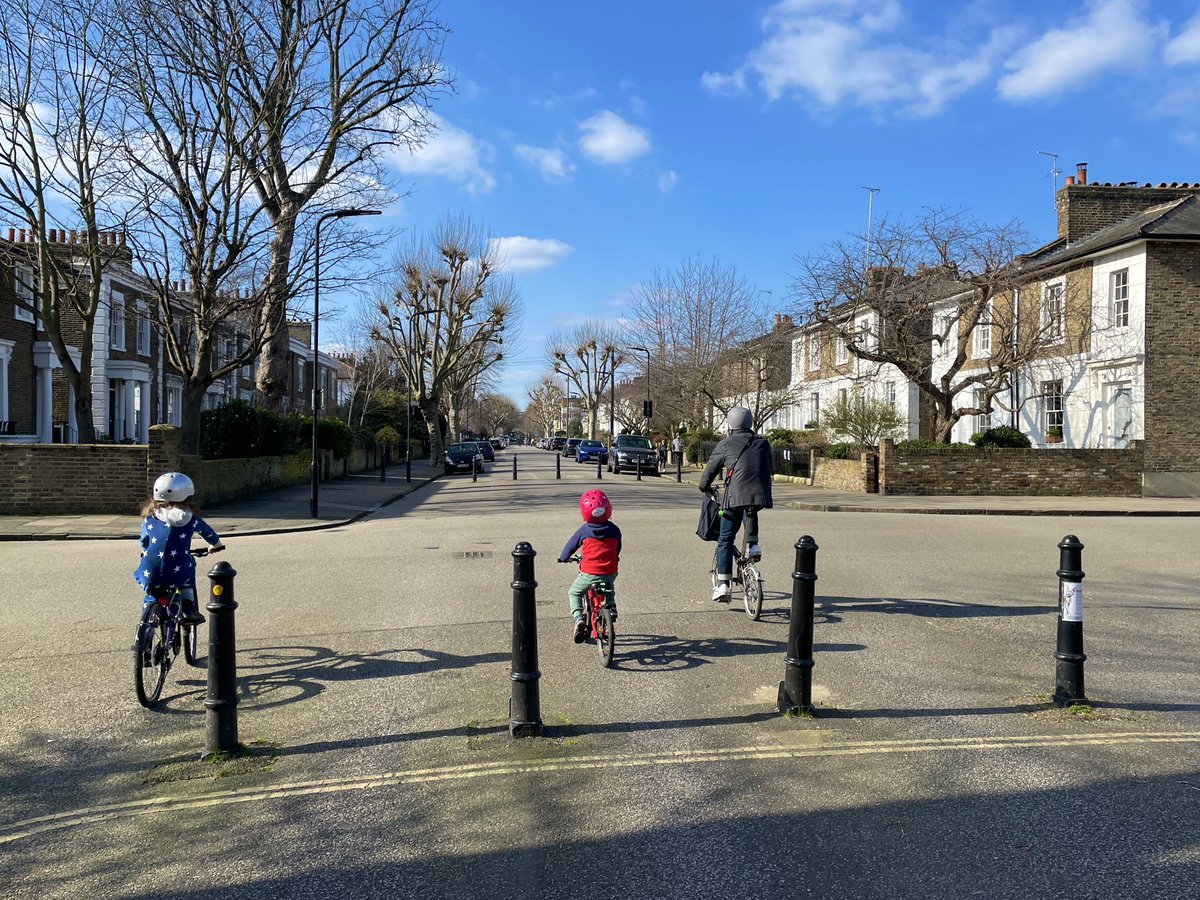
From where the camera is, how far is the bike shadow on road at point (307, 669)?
19.7ft

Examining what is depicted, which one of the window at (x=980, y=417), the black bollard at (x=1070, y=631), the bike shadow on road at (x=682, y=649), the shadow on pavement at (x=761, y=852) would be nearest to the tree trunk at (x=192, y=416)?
the bike shadow on road at (x=682, y=649)

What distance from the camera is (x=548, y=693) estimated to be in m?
5.94

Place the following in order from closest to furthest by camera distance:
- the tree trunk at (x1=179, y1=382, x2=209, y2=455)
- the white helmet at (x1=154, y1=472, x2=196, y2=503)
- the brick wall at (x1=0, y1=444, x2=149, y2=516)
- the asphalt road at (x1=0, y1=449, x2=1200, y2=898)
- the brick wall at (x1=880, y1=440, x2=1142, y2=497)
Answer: the asphalt road at (x1=0, y1=449, x2=1200, y2=898) → the white helmet at (x1=154, y1=472, x2=196, y2=503) → the brick wall at (x1=0, y1=444, x2=149, y2=516) → the tree trunk at (x1=179, y1=382, x2=209, y2=455) → the brick wall at (x1=880, y1=440, x2=1142, y2=497)

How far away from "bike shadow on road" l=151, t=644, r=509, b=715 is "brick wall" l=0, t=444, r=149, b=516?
12544 mm

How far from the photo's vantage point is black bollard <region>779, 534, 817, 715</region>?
5.23 metres

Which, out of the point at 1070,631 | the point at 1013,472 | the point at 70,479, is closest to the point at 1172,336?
the point at 1013,472

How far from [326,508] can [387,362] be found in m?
50.4

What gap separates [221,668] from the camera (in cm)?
480

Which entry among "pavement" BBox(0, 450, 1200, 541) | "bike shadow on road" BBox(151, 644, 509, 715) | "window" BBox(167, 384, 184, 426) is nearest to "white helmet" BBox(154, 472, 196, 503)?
"bike shadow on road" BBox(151, 644, 509, 715)

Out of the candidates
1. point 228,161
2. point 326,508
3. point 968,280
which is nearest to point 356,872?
point 326,508

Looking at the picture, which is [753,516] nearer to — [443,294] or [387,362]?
[443,294]

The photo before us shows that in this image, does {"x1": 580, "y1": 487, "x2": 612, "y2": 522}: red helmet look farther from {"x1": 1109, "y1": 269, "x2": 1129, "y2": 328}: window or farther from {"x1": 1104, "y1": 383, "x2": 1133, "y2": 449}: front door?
{"x1": 1109, "y1": 269, "x2": 1129, "y2": 328}: window

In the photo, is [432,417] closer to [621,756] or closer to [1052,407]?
[1052,407]

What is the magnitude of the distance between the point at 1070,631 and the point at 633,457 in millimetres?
36370
